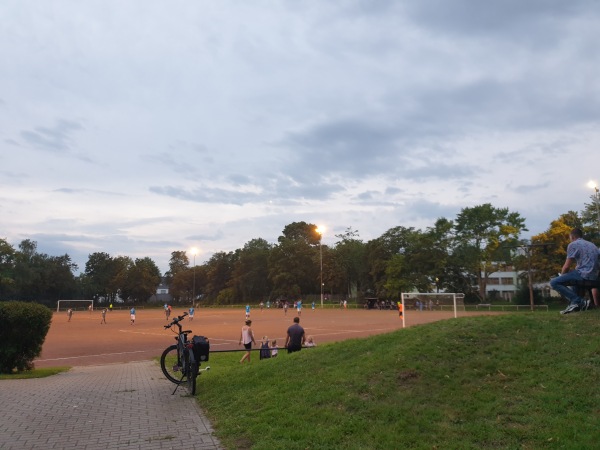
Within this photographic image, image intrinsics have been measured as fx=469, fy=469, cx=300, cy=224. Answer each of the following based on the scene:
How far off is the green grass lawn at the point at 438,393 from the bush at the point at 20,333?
7.09 metres

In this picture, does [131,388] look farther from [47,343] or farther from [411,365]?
[47,343]

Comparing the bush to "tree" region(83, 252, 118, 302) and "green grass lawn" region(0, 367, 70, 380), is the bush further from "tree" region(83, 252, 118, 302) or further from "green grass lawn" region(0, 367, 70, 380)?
"tree" region(83, 252, 118, 302)

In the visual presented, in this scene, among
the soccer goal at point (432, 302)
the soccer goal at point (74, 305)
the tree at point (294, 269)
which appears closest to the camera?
the soccer goal at point (432, 302)

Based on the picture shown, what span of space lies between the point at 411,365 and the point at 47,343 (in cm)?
2414

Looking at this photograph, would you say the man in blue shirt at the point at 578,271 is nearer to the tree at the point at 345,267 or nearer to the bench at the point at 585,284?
the bench at the point at 585,284

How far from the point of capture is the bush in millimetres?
12586

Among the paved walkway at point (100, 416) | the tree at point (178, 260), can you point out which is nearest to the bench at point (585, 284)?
the paved walkway at point (100, 416)

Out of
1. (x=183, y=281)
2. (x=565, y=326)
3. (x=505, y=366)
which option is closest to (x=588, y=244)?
(x=565, y=326)

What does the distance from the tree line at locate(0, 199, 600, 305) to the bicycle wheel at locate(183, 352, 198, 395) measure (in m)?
34.7

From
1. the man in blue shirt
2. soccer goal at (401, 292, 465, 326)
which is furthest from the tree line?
the man in blue shirt

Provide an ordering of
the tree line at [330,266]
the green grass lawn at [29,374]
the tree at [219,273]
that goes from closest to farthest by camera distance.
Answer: the green grass lawn at [29,374], the tree line at [330,266], the tree at [219,273]

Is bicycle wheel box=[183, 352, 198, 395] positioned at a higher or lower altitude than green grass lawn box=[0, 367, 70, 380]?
higher

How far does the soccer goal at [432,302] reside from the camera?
27188 mm

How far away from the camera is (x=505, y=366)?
6348 mm
